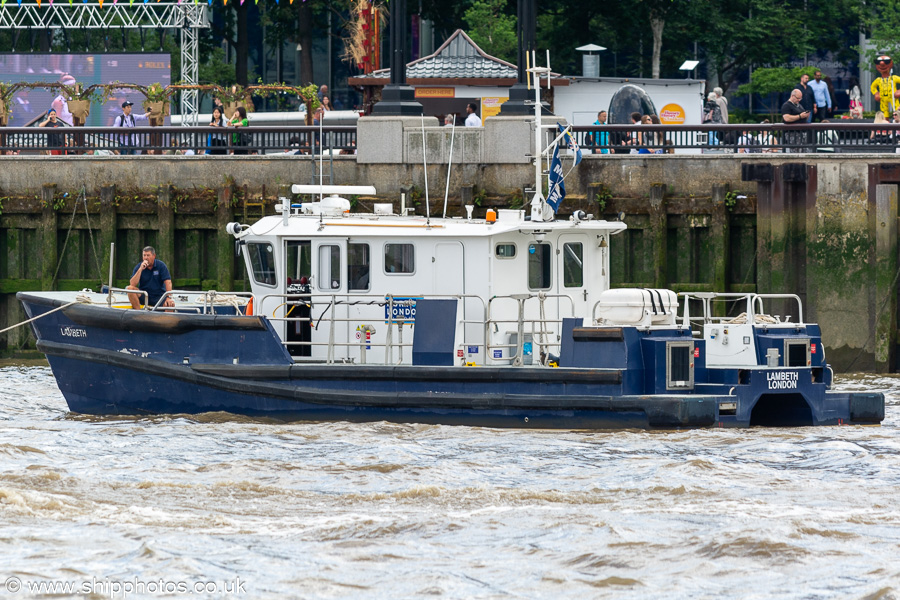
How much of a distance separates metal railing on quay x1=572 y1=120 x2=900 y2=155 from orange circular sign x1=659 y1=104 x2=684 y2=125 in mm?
4713

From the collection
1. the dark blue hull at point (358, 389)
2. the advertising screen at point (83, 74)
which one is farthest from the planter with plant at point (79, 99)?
the dark blue hull at point (358, 389)

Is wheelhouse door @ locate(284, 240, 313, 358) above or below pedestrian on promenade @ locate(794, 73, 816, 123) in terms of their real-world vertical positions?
below

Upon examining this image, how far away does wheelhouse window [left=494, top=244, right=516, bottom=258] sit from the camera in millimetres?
15953

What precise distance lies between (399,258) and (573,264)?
6.55 feet

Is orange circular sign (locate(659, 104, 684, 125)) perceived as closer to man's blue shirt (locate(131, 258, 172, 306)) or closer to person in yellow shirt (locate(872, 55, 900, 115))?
person in yellow shirt (locate(872, 55, 900, 115))

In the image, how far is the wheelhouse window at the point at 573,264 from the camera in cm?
1631

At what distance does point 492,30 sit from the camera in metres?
35.7

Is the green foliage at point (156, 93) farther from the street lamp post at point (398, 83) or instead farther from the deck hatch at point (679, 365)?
the deck hatch at point (679, 365)

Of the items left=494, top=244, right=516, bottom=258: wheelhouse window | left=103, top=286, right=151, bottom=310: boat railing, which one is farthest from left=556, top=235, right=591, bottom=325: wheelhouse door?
left=103, top=286, right=151, bottom=310: boat railing

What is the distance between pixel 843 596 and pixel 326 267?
800 centimetres

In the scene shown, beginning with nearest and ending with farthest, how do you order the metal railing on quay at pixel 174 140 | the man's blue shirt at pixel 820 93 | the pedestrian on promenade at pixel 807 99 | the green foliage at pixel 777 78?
1. the metal railing on quay at pixel 174 140
2. the pedestrian on promenade at pixel 807 99
3. the man's blue shirt at pixel 820 93
4. the green foliage at pixel 777 78

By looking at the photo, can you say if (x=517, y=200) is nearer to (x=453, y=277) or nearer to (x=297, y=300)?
(x=453, y=277)

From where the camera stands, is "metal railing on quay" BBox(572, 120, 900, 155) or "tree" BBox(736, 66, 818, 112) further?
"tree" BBox(736, 66, 818, 112)

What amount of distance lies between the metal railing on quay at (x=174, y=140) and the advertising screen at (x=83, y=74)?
460 cm
